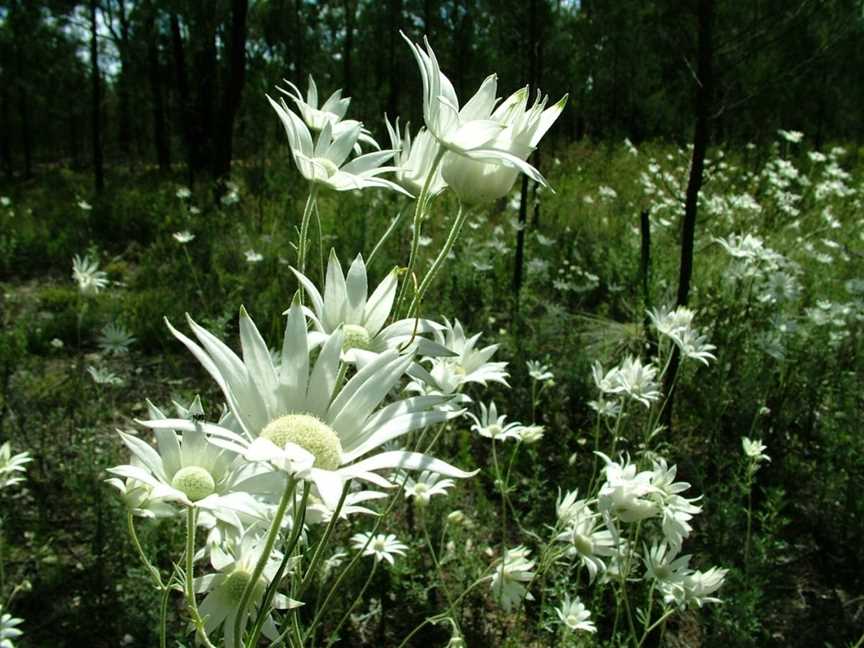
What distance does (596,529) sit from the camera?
1754 millimetres

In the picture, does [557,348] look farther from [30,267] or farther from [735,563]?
[30,267]

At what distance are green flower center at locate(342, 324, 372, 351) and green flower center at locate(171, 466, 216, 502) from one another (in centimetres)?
28

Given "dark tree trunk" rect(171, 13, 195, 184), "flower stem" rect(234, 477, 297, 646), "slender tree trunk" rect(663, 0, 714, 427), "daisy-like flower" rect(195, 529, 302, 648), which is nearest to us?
"flower stem" rect(234, 477, 297, 646)

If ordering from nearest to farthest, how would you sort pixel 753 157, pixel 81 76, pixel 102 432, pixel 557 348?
1. pixel 102 432
2. pixel 557 348
3. pixel 753 157
4. pixel 81 76

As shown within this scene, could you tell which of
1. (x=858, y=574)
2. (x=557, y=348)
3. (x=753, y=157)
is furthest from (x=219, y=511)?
(x=753, y=157)

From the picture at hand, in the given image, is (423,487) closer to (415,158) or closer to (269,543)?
(415,158)

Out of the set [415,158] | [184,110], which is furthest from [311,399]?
[184,110]

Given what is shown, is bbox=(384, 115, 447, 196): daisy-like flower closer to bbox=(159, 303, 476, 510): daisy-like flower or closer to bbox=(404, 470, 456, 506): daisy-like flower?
bbox=(159, 303, 476, 510): daisy-like flower

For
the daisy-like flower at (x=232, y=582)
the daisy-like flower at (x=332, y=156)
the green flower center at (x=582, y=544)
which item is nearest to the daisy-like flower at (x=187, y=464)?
the daisy-like flower at (x=232, y=582)

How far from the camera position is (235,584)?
1058 millimetres

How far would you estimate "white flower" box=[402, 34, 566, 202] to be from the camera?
92 centimetres

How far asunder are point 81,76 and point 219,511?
2199cm

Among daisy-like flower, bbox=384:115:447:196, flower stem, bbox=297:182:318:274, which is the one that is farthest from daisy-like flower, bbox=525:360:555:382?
flower stem, bbox=297:182:318:274

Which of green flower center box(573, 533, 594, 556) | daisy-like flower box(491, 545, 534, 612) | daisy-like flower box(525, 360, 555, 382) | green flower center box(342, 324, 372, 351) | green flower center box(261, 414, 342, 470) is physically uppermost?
green flower center box(342, 324, 372, 351)
